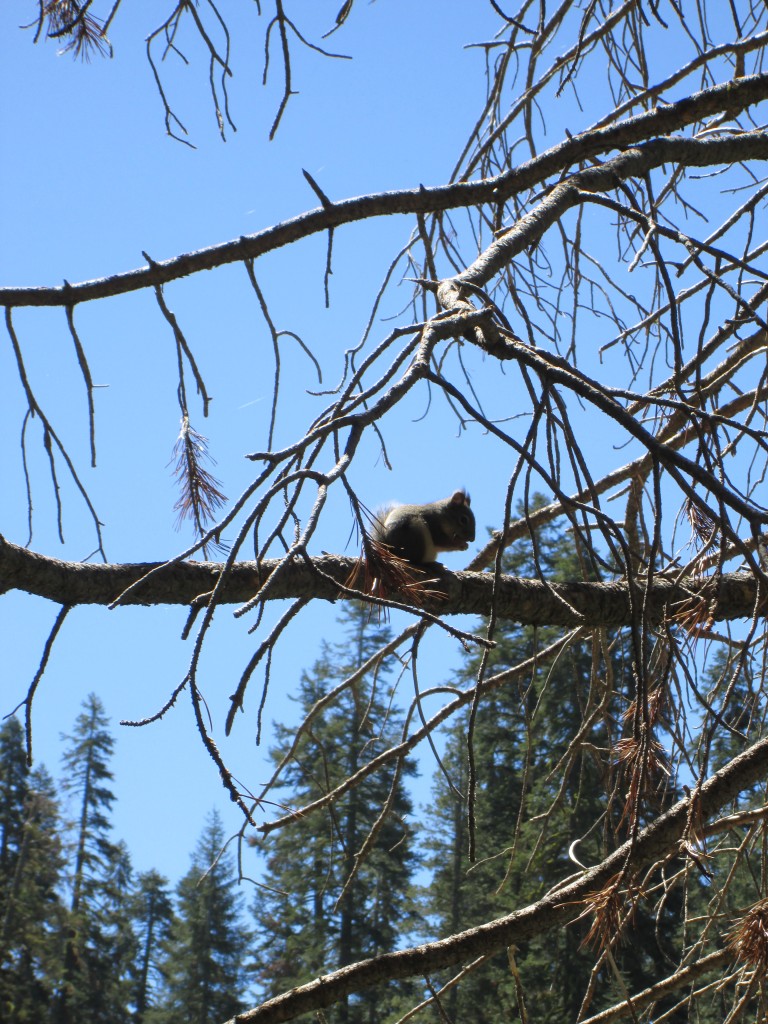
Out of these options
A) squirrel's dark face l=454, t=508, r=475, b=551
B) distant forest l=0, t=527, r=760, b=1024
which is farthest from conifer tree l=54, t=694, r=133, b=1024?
squirrel's dark face l=454, t=508, r=475, b=551

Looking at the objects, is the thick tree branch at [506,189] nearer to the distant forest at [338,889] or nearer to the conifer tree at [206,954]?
the distant forest at [338,889]

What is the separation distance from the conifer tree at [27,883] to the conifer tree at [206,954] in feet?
7.41

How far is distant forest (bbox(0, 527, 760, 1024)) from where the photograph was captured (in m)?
12.2

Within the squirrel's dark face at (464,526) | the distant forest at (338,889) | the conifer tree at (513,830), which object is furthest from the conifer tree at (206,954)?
the squirrel's dark face at (464,526)

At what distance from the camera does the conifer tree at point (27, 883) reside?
57.5ft

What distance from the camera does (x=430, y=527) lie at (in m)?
4.22

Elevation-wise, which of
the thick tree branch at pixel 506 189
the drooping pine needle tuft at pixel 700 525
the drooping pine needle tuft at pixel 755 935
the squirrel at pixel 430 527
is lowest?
the drooping pine needle tuft at pixel 755 935

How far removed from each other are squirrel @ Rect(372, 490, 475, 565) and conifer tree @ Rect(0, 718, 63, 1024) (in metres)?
15.0

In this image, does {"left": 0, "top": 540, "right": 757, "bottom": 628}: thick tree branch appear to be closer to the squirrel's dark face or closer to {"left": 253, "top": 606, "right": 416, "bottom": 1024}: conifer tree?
the squirrel's dark face

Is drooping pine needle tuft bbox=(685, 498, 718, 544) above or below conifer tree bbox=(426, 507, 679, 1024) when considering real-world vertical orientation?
below

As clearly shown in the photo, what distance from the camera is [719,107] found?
2.34 metres

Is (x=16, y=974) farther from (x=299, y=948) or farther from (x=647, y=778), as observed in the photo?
(x=647, y=778)

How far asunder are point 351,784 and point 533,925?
524 mm

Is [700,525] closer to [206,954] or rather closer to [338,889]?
[338,889]
